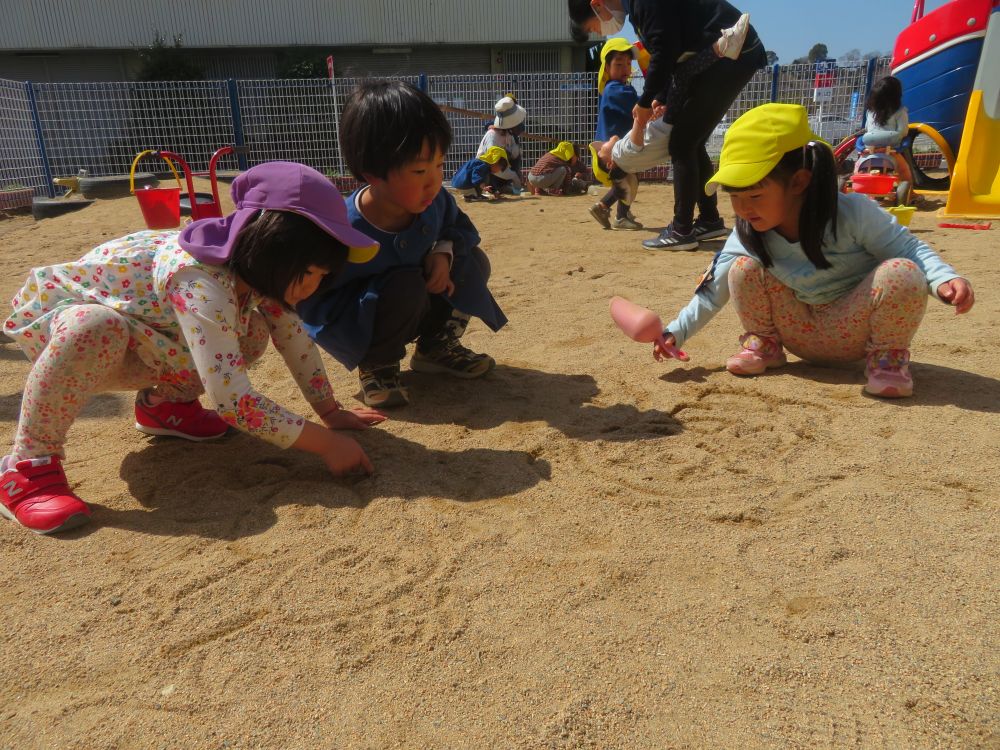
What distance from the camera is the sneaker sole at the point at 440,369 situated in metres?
2.58

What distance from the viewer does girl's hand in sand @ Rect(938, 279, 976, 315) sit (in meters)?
1.92

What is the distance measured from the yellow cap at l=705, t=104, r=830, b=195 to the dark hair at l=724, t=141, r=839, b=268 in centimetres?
4

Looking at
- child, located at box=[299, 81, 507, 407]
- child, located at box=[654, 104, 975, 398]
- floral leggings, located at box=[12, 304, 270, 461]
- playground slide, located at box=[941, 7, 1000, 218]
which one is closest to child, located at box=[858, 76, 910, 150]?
playground slide, located at box=[941, 7, 1000, 218]

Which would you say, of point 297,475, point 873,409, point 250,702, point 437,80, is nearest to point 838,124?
point 437,80

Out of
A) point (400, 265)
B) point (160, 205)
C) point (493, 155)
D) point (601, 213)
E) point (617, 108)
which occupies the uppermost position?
point (617, 108)

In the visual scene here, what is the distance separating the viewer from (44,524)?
5.32ft

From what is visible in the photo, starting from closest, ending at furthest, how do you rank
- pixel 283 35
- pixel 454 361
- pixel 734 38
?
1. pixel 454 361
2. pixel 734 38
3. pixel 283 35

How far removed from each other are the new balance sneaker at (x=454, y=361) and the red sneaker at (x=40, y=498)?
1.24 metres

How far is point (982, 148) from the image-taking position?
19.5 feet

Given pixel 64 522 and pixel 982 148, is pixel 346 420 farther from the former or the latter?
pixel 982 148

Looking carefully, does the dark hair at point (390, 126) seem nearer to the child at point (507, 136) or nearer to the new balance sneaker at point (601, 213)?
the new balance sneaker at point (601, 213)

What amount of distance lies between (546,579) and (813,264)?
4.57 feet

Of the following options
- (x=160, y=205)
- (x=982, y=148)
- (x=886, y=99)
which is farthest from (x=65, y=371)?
(x=886, y=99)

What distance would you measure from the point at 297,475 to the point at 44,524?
56 centimetres
